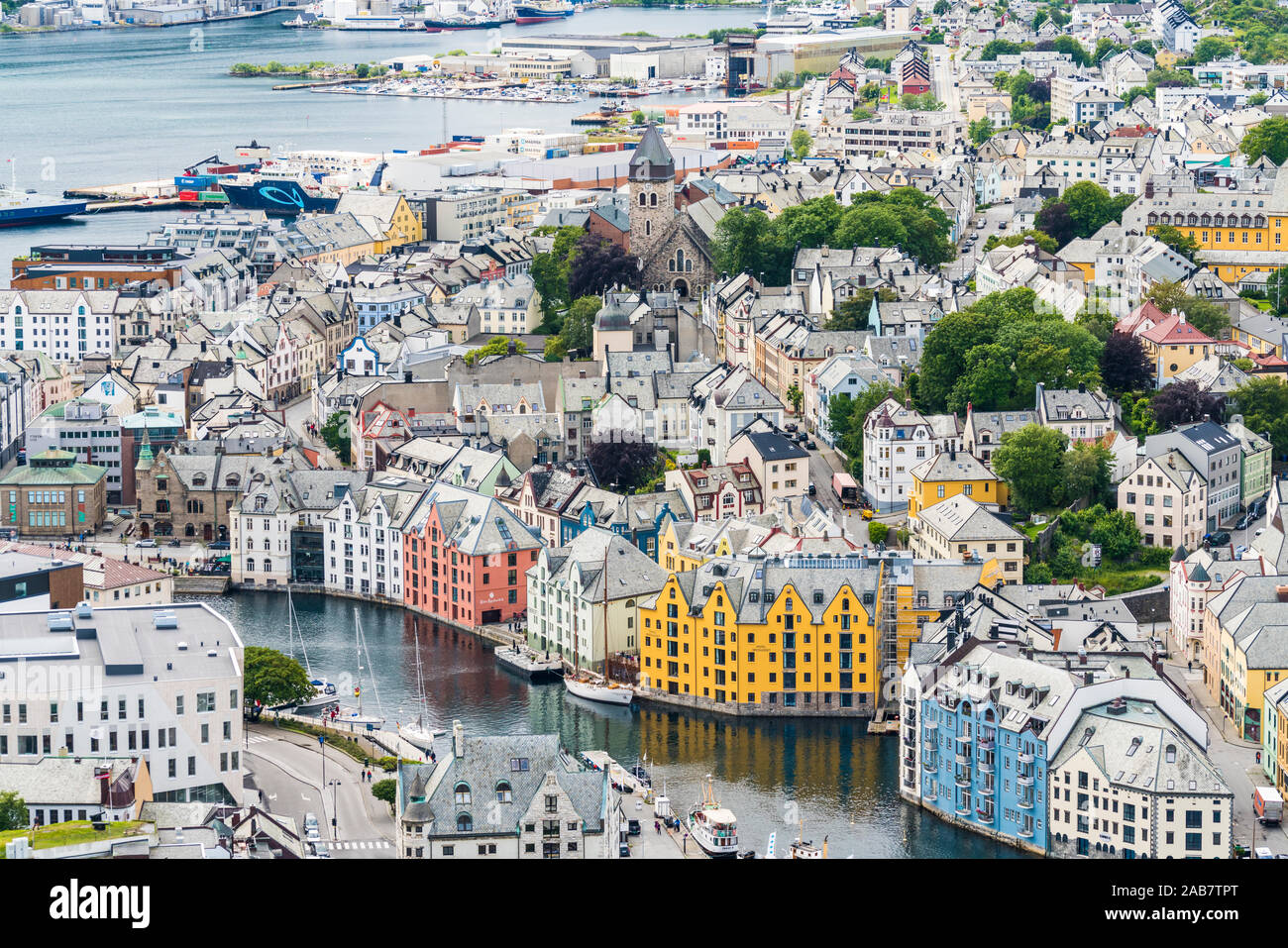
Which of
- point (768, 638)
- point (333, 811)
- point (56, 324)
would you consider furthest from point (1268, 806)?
point (56, 324)

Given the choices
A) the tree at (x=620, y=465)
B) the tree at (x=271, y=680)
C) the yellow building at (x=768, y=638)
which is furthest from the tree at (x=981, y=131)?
the tree at (x=271, y=680)

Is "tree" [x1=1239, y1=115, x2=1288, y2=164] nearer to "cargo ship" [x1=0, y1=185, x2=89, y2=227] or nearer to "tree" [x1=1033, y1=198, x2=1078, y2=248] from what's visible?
"tree" [x1=1033, y1=198, x2=1078, y2=248]

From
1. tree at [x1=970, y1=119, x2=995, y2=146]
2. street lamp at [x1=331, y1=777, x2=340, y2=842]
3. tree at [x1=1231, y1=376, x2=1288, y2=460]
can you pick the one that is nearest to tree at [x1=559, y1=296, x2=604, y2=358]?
tree at [x1=1231, y1=376, x2=1288, y2=460]

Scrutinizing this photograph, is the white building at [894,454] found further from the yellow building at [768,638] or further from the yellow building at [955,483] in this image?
the yellow building at [768,638]

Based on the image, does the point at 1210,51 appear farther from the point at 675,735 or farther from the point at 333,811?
the point at 333,811

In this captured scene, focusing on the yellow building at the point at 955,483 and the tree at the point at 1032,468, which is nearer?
the tree at the point at 1032,468
